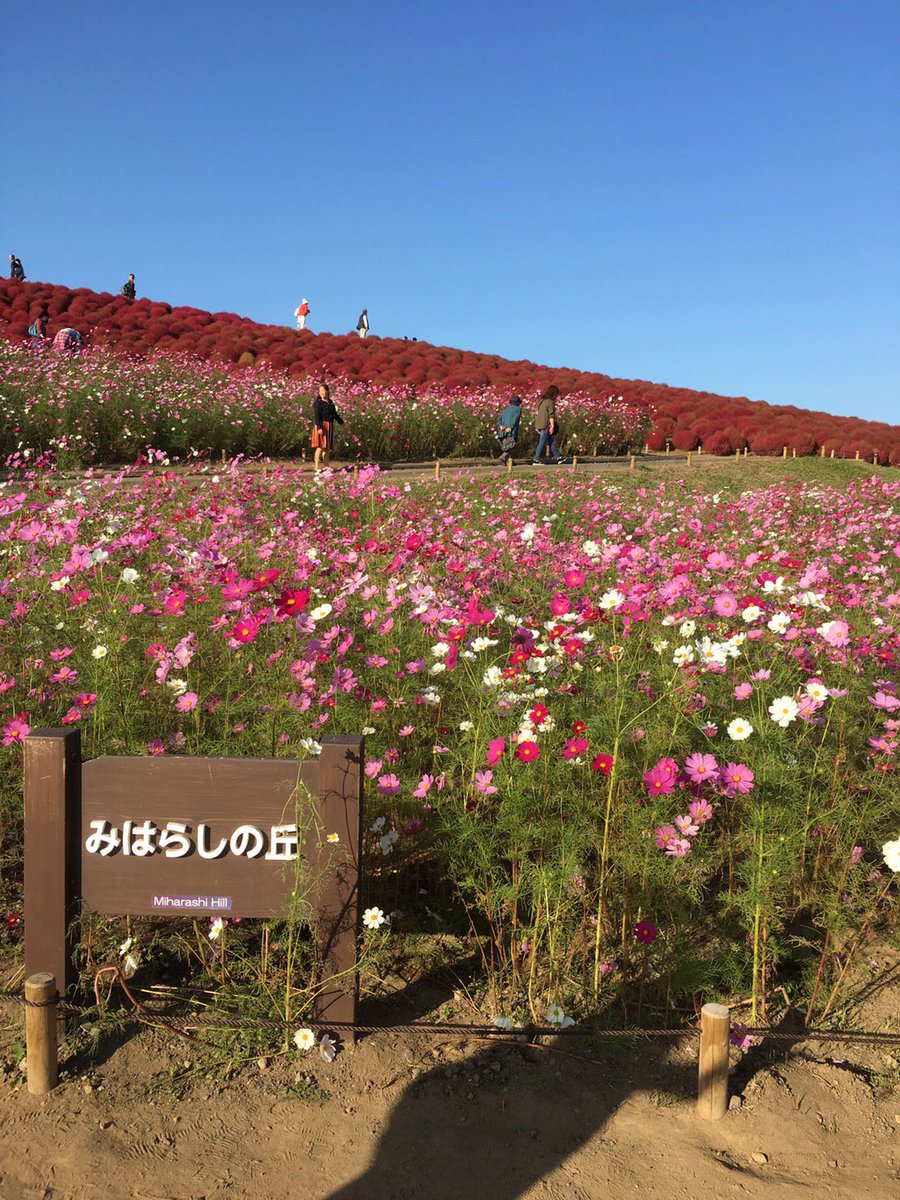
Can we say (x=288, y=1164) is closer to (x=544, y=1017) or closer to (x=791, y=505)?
(x=544, y=1017)

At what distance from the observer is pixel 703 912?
2891mm

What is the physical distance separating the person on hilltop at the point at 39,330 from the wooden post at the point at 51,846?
1688cm

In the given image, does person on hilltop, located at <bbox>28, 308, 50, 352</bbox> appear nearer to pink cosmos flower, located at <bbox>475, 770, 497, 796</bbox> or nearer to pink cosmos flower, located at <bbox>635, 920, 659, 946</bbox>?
pink cosmos flower, located at <bbox>475, 770, 497, 796</bbox>

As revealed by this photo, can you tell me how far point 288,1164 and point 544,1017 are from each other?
2.57 feet

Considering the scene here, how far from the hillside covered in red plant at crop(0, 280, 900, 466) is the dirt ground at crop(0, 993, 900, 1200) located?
17568mm

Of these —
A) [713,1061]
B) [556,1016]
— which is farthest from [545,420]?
[713,1061]

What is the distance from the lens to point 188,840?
7.46 ft

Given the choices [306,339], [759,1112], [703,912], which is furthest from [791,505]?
[306,339]

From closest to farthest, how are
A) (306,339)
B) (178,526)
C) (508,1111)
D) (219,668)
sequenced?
(508,1111)
(219,668)
(178,526)
(306,339)

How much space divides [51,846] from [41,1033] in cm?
42

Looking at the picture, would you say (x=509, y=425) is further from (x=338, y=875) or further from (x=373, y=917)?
(x=338, y=875)

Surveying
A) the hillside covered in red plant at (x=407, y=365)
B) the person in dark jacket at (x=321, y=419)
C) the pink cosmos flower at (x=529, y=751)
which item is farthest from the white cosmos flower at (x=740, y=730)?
the hillside covered in red plant at (x=407, y=365)

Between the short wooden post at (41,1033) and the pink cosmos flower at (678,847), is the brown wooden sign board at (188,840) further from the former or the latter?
the pink cosmos flower at (678,847)

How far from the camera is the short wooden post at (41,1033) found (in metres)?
2.13
